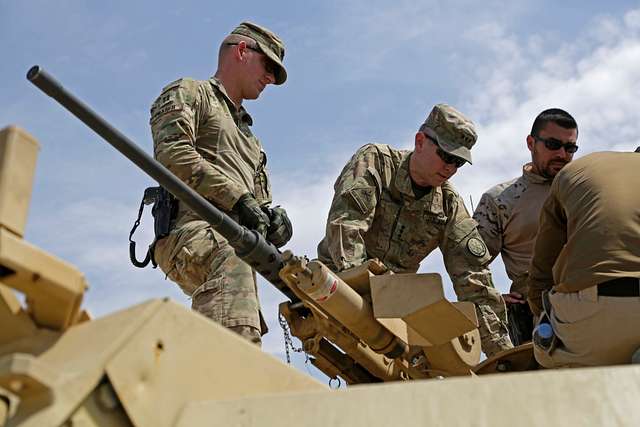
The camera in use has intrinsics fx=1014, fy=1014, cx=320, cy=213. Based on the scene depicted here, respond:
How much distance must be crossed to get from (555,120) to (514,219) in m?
0.71

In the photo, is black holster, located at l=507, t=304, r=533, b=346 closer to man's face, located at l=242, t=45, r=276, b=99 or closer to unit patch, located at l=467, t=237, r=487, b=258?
unit patch, located at l=467, t=237, r=487, b=258

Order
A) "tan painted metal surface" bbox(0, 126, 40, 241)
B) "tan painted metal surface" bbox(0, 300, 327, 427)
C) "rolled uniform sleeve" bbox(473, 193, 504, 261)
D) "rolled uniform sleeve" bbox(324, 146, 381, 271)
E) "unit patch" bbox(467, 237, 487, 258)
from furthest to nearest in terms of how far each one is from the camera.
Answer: "rolled uniform sleeve" bbox(473, 193, 504, 261) → "unit patch" bbox(467, 237, 487, 258) → "rolled uniform sleeve" bbox(324, 146, 381, 271) → "tan painted metal surface" bbox(0, 126, 40, 241) → "tan painted metal surface" bbox(0, 300, 327, 427)

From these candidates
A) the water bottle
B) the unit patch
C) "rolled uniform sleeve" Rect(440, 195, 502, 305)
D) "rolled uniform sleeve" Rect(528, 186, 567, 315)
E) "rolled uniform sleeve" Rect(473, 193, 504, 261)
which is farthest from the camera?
"rolled uniform sleeve" Rect(473, 193, 504, 261)

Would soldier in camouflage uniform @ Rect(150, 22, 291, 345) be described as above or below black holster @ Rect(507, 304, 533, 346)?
above

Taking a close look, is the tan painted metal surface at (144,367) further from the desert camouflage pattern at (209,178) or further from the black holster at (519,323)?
the black holster at (519,323)

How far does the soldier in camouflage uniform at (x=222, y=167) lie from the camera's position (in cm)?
476

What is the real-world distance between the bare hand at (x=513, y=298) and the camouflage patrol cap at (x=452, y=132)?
891 mm

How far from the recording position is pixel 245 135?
221 inches

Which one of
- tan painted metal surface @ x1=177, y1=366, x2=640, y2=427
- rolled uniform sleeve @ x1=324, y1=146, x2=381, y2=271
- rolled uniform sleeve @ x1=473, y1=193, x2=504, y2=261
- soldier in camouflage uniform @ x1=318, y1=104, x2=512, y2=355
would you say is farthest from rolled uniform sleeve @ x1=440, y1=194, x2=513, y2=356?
tan painted metal surface @ x1=177, y1=366, x2=640, y2=427

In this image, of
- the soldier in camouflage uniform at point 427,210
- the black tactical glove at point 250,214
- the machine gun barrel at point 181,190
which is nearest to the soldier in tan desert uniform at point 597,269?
the machine gun barrel at point 181,190

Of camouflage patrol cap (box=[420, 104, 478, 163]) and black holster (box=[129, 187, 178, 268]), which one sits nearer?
black holster (box=[129, 187, 178, 268])

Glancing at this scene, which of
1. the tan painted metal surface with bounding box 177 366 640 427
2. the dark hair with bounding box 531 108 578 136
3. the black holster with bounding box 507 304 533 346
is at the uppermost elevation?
the dark hair with bounding box 531 108 578 136

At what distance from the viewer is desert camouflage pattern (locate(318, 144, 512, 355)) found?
234 inches

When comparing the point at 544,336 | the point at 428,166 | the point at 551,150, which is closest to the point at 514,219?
the point at 551,150
